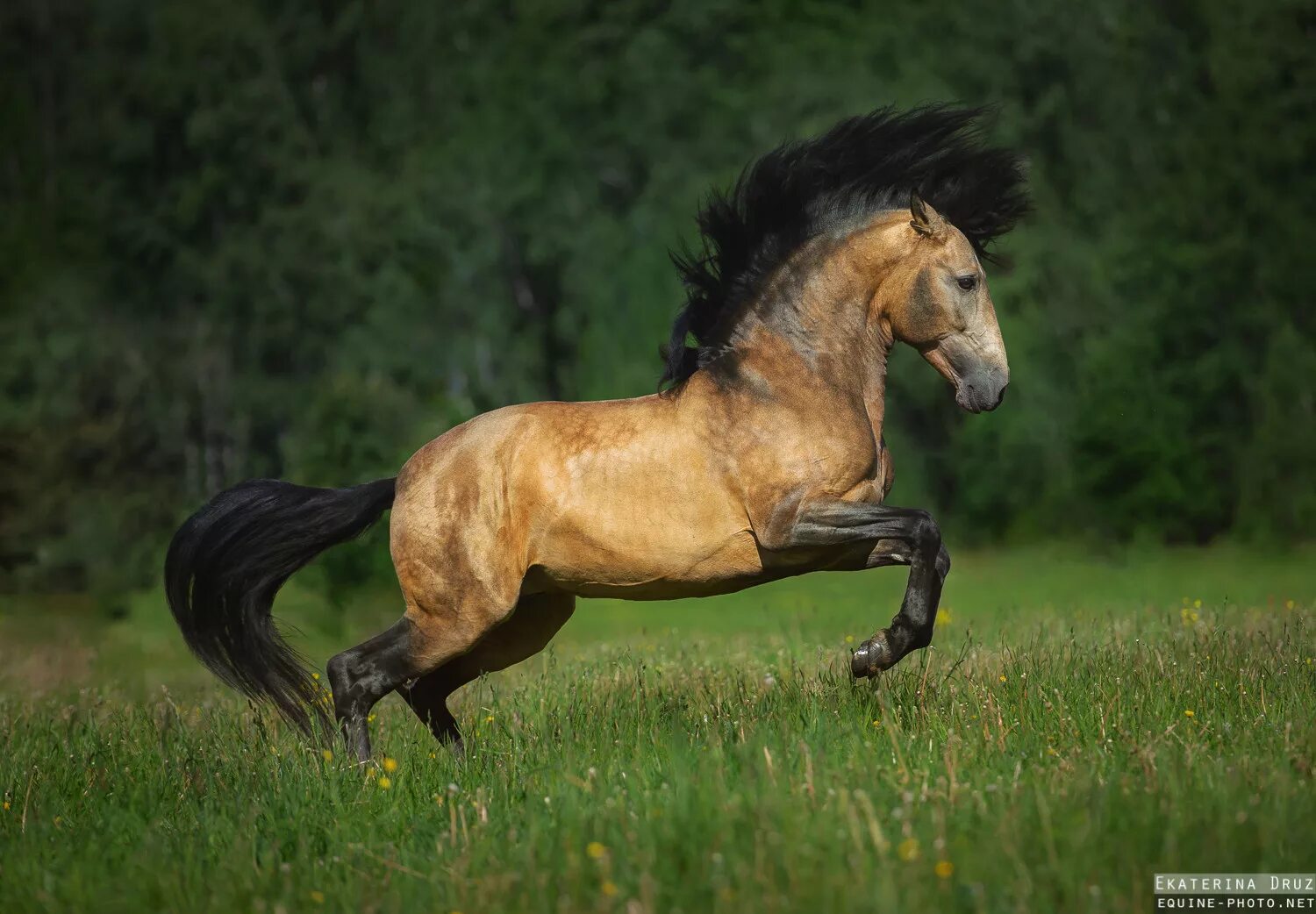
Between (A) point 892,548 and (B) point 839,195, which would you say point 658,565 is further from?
(B) point 839,195

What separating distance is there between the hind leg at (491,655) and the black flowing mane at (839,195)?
54.4 inches

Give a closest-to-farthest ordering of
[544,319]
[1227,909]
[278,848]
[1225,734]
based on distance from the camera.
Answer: [1227,909] → [278,848] → [1225,734] → [544,319]

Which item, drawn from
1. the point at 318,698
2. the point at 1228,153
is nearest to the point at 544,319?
the point at 1228,153

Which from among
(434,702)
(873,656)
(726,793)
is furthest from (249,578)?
(726,793)

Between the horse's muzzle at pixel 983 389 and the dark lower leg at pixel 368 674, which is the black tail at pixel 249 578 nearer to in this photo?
the dark lower leg at pixel 368 674

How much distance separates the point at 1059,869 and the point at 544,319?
3295 cm

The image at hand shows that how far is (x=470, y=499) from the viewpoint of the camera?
707 centimetres

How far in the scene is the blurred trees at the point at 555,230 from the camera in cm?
2992

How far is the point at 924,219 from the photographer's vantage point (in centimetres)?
692

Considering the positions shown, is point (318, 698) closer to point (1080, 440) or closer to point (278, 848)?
point (278, 848)

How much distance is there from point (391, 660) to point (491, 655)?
2.10ft

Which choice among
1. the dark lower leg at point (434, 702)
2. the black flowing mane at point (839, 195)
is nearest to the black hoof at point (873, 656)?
the black flowing mane at point (839, 195)

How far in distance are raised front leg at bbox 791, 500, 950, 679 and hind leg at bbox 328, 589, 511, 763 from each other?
5.58 ft

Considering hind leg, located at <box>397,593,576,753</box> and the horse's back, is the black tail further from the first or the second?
the horse's back
